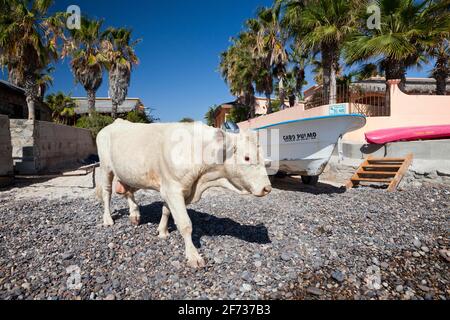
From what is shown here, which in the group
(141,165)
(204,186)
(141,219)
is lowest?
(141,219)

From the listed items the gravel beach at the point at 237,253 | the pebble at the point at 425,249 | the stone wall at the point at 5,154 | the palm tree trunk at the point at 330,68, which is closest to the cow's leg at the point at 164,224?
the gravel beach at the point at 237,253

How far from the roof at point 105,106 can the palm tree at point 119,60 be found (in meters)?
10.1

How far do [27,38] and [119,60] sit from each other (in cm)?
989

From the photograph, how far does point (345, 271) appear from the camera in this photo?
2930 millimetres

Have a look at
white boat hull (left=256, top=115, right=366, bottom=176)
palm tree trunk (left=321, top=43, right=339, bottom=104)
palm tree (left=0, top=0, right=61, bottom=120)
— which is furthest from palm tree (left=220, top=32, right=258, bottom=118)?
white boat hull (left=256, top=115, right=366, bottom=176)

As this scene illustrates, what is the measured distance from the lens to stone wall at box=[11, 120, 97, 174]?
1010cm

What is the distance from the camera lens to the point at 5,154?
313 inches

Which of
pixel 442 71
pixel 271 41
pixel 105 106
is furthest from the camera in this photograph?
pixel 105 106

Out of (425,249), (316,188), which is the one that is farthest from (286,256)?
(316,188)

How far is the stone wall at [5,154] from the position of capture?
7.82 meters

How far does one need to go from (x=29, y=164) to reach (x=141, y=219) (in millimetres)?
8248

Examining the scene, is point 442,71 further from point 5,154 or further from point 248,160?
point 5,154

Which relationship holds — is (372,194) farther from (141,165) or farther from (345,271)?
(141,165)
